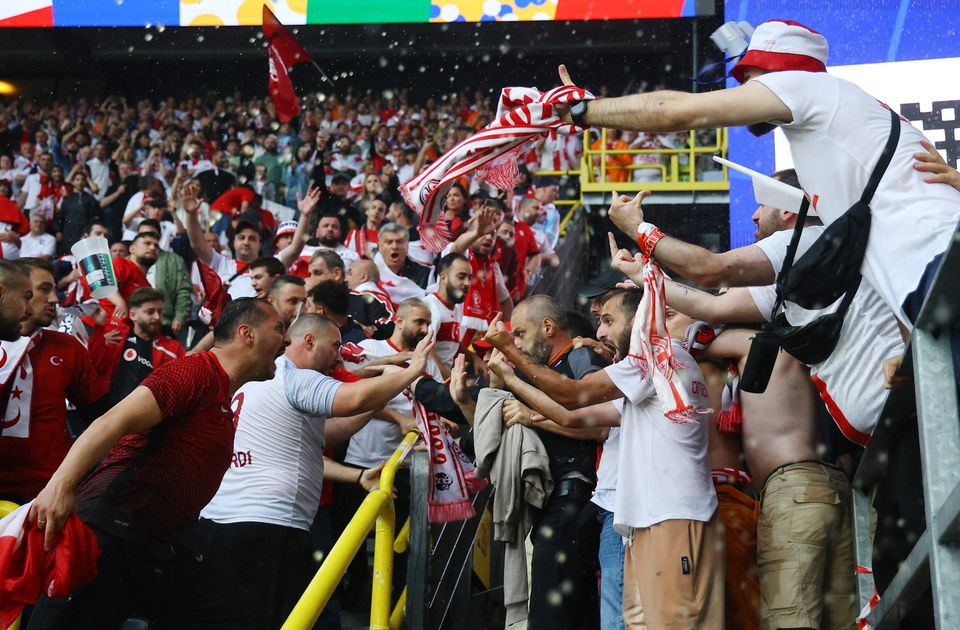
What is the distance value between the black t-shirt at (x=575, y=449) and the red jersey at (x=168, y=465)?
152 cm

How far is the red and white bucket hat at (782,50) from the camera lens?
3.17 m

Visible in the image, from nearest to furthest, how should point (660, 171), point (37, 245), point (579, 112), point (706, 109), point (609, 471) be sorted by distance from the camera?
point (706, 109) < point (579, 112) < point (609, 471) < point (37, 245) < point (660, 171)

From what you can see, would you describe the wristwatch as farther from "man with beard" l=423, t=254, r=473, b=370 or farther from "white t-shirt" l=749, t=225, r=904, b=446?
"man with beard" l=423, t=254, r=473, b=370

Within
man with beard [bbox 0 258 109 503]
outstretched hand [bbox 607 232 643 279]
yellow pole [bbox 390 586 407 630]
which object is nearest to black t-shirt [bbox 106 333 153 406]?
man with beard [bbox 0 258 109 503]

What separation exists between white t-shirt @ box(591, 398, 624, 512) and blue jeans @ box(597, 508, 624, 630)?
0.07 meters

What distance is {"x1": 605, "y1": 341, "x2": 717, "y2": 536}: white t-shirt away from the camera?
3898 mm

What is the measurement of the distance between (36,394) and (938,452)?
418 cm

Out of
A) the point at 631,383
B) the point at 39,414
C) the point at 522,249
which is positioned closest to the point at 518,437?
the point at 631,383

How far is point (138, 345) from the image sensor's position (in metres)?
7.26

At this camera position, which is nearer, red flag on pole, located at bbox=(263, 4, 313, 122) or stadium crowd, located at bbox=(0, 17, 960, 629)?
stadium crowd, located at bbox=(0, 17, 960, 629)

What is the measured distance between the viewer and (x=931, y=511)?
76.2 inches

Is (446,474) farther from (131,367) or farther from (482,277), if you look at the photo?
(482,277)

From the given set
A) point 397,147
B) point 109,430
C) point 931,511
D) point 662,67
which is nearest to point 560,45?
point 662,67

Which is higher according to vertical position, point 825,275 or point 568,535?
point 825,275
